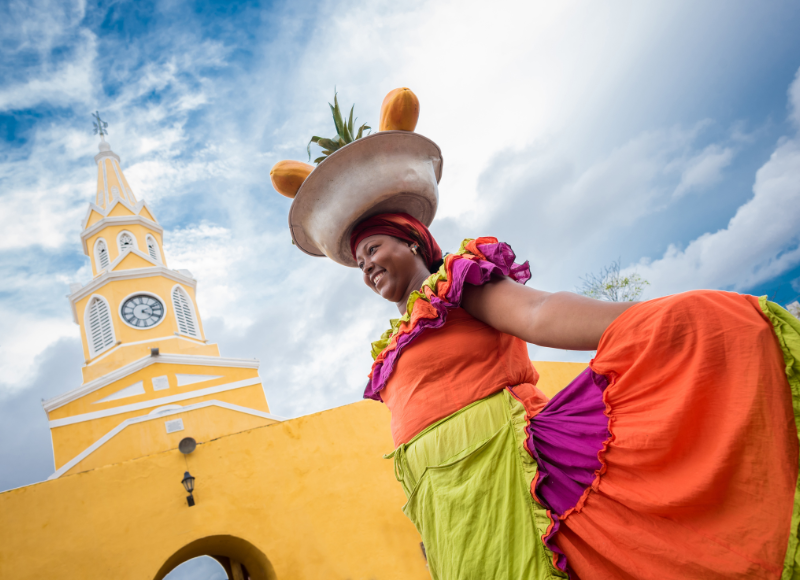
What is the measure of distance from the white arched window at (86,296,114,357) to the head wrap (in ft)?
48.2

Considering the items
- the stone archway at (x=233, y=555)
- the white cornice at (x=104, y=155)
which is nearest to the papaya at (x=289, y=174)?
the stone archway at (x=233, y=555)

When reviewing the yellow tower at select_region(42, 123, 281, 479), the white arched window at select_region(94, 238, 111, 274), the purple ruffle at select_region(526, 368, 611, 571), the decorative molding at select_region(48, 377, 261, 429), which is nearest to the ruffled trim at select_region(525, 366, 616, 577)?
the purple ruffle at select_region(526, 368, 611, 571)

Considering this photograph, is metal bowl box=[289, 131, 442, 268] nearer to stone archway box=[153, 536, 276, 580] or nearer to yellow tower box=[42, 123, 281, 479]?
stone archway box=[153, 536, 276, 580]

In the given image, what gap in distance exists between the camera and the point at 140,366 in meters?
12.3

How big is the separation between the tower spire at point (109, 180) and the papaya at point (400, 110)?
18697 mm

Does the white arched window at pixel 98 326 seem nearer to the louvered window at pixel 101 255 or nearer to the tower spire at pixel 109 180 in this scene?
the louvered window at pixel 101 255

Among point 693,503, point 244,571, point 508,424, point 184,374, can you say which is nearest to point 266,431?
point 244,571

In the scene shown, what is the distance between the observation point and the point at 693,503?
83 centimetres

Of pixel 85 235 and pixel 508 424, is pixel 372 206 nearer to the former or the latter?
pixel 508 424

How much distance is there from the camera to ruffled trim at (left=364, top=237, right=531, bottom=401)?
1297 mm

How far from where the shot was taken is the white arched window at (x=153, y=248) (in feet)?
54.9

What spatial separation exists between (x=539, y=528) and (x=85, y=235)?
64.9 ft

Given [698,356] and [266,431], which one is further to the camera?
[266,431]

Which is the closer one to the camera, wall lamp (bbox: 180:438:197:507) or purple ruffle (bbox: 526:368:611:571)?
purple ruffle (bbox: 526:368:611:571)
